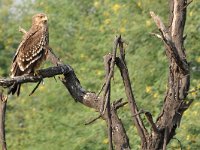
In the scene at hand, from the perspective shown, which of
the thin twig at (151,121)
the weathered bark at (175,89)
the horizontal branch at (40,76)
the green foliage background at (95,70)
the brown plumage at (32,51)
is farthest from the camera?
the green foliage background at (95,70)

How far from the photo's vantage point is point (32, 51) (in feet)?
26.6

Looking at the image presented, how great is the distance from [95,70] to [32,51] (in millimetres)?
8581

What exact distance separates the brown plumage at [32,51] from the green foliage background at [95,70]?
3.03m

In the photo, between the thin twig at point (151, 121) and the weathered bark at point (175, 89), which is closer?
the thin twig at point (151, 121)

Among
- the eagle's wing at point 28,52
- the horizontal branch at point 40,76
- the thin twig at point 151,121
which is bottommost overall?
the thin twig at point 151,121

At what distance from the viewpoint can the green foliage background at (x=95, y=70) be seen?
13.8m

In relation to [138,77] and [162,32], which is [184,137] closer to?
[138,77]

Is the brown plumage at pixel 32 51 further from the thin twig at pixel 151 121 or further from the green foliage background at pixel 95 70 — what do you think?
the green foliage background at pixel 95 70

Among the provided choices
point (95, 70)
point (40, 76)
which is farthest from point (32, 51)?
point (95, 70)

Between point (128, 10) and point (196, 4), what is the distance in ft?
6.46

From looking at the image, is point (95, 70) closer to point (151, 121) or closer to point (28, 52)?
point (28, 52)

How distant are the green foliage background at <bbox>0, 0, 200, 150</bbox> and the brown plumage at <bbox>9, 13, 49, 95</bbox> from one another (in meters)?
3.03

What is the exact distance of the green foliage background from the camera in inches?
542

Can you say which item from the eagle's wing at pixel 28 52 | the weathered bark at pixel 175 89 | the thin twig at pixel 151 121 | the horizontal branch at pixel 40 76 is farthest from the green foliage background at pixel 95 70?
the thin twig at pixel 151 121
